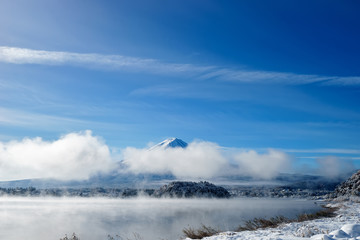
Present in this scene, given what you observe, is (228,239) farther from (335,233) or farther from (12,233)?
(12,233)

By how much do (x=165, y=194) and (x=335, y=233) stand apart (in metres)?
94.0

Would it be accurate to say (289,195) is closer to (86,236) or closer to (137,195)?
(137,195)

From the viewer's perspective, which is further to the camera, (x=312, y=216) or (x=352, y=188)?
(x=352, y=188)

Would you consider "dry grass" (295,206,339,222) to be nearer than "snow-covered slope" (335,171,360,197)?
Yes

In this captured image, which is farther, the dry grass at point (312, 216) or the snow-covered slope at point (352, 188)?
the snow-covered slope at point (352, 188)

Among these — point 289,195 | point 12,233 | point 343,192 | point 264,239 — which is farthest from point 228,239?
point 289,195

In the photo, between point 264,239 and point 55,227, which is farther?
point 55,227

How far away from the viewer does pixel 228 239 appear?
47.6 ft

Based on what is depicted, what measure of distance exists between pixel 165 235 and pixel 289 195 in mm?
125409

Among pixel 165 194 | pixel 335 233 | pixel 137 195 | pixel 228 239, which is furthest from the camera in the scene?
pixel 137 195

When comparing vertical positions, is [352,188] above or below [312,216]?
above

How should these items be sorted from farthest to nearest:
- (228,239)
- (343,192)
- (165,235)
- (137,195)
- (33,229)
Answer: (137,195) < (343,192) < (33,229) < (165,235) < (228,239)

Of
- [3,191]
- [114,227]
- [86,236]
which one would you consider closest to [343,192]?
[114,227]

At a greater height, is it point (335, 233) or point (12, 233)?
point (335, 233)
